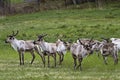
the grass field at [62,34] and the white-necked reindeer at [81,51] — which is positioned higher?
the white-necked reindeer at [81,51]

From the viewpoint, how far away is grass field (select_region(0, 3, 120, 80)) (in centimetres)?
2547

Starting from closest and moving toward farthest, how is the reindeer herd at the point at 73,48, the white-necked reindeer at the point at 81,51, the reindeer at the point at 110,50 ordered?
the white-necked reindeer at the point at 81,51 < the reindeer herd at the point at 73,48 < the reindeer at the point at 110,50

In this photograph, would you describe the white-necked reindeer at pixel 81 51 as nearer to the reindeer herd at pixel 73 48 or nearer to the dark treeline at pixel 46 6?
the reindeer herd at pixel 73 48

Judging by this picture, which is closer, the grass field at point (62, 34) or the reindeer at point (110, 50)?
the grass field at point (62, 34)

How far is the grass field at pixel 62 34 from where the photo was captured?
2547cm

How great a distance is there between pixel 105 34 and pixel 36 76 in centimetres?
2476

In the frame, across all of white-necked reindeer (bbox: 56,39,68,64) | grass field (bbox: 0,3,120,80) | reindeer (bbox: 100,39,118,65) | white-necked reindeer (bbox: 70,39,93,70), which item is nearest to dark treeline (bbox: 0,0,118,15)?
grass field (bbox: 0,3,120,80)

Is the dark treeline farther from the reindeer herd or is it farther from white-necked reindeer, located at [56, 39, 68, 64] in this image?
the reindeer herd

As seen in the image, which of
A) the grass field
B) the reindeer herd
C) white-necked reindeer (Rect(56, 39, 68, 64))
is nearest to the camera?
the grass field

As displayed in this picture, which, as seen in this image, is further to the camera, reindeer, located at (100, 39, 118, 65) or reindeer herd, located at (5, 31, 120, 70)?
reindeer, located at (100, 39, 118, 65)

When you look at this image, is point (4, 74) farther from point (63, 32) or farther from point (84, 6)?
point (84, 6)

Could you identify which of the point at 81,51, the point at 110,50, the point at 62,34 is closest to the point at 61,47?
the point at 110,50

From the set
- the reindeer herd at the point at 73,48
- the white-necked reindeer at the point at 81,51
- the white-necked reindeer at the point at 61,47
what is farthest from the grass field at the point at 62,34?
the white-necked reindeer at the point at 81,51

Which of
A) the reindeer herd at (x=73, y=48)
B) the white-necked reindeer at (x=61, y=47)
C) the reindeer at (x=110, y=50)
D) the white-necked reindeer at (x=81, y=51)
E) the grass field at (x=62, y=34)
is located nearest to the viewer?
the grass field at (x=62, y=34)
